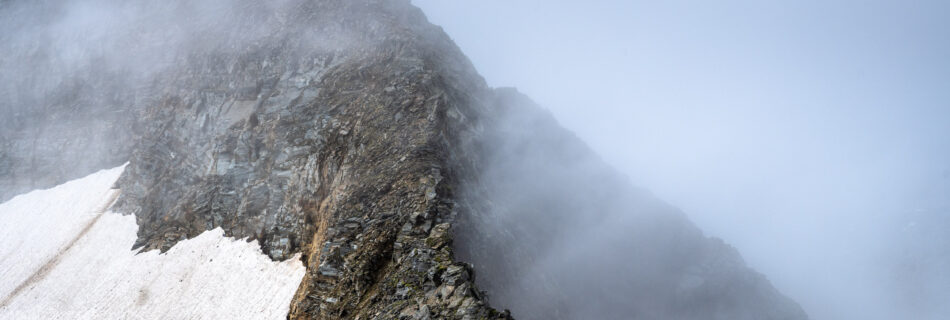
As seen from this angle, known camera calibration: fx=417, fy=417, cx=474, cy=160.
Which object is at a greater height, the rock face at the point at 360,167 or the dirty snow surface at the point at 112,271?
the rock face at the point at 360,167

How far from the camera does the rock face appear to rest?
1847 centimetres

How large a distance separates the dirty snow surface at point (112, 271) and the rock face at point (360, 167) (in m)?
1.48

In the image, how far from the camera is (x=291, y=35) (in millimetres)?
37281

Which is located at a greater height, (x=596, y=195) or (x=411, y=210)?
(x=596, y=195)

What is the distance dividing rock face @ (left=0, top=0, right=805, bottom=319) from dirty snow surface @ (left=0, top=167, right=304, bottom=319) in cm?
148

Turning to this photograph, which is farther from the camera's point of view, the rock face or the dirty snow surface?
the dirty snow surface

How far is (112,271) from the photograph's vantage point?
1158 inches

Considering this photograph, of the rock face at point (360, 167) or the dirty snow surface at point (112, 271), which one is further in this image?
the dirty snow surface at point (112, 271)

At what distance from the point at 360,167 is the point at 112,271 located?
21.7 meters

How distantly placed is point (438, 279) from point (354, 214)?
7785mm

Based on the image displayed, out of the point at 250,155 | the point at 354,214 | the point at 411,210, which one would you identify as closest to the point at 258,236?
the point at 250,155

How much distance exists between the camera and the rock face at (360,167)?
60.6ft

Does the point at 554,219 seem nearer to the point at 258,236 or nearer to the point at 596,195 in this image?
the point at 596,195

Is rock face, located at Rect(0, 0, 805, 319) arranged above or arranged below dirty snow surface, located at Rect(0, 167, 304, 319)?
above
